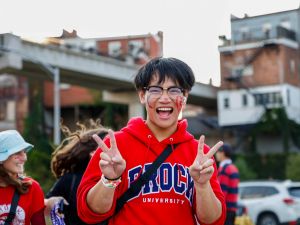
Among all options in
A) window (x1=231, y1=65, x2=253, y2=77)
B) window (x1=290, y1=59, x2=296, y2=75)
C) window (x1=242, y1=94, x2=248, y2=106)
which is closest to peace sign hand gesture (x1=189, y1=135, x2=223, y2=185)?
window (x1=231, y1=65, x2=253, y2=77)

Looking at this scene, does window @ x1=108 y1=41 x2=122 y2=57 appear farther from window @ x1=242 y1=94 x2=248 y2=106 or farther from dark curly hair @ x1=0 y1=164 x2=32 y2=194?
dark curly hair @ x1=0 y1=164 x2=32 y2=194

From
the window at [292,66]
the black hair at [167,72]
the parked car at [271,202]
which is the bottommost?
the parked car at [271,202]

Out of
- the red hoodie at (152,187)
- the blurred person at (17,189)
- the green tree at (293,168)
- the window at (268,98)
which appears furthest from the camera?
the window at (268,98)

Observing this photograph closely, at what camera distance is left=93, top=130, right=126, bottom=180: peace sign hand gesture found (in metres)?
3.18

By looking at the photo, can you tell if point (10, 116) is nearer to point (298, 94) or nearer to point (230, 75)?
point (230, 75)

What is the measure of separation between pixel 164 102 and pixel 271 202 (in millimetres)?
16562

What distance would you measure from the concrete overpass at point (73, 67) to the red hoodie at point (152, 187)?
Answer: 76.5 ft

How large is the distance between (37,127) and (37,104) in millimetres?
2114

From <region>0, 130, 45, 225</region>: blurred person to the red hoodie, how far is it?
136 centimetres

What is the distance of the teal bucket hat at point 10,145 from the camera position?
4848 millimetres

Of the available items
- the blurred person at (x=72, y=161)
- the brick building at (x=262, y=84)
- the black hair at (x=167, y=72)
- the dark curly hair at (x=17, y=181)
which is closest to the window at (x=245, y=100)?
the brick building at (x=262, y=84)

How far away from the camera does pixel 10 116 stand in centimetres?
5372

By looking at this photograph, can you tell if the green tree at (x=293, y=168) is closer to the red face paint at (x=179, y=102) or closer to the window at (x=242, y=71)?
the window at (x=242, y=71)

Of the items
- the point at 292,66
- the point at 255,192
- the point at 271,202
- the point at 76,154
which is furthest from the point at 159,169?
the point at 292,66
